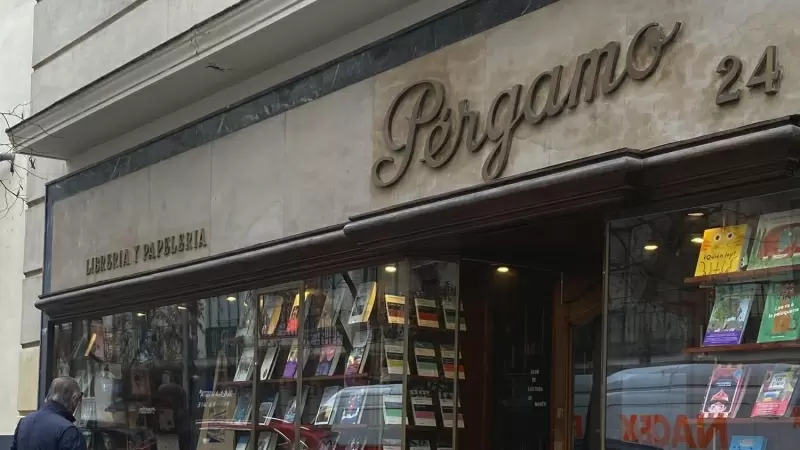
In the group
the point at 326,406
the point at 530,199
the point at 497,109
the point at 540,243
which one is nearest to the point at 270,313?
the point at 326,406

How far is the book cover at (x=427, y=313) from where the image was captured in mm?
7270

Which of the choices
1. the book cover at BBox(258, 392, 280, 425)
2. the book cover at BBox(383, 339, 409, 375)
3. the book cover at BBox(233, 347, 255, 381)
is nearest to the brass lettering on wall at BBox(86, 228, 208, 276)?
the book cover at BBox(233, 347, 255, 381)

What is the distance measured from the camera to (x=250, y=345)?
29.3 ft

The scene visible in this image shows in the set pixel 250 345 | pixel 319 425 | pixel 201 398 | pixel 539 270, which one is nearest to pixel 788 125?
pixel 539 270

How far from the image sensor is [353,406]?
770 centimetres

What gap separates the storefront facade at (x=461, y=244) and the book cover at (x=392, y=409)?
0.05 ft

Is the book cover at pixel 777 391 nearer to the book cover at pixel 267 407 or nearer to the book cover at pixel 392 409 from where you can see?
the book cover at pixel 392 409

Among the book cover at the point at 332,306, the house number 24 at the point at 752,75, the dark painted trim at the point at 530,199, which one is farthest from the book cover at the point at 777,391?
the book cover at the point at 332,306

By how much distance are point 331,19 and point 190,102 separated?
96.5 inches

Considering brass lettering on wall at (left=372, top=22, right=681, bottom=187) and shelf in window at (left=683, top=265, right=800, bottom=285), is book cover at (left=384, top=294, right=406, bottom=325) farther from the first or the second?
shelf in window at (left=683, top=265, right=800, bottom=285)

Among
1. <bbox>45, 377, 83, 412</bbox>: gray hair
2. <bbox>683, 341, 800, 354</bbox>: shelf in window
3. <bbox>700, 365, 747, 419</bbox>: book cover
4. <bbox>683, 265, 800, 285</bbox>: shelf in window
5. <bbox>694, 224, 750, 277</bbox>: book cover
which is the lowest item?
<bbox>45, 377, 83, 412</bbox>: gray hair

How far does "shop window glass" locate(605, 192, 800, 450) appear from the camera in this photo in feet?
16.8

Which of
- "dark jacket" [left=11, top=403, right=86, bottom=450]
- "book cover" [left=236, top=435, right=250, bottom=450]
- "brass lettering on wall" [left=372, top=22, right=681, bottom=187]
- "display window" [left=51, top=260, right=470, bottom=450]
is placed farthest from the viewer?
"book cover" [left=236, top=435, right=250, bottom=450]

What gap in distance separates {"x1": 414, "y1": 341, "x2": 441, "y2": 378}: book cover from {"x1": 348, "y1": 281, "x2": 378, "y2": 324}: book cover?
1.87 feet
